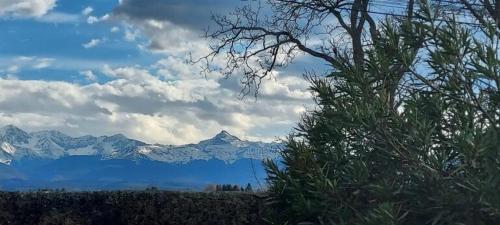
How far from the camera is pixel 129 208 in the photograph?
11.7 meters

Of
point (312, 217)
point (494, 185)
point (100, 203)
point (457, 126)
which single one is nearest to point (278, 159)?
point (312, 217)

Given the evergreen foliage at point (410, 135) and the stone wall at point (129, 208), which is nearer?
the evergreen foliage at point (410, 135)

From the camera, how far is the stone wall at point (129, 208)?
11328 millimetres

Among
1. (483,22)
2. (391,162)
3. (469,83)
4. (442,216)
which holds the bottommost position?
(442,216)

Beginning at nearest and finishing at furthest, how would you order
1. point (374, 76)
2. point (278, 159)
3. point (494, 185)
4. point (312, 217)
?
point (494, 185) < point (374, 76) < point (312, 217) < point (278, 159)

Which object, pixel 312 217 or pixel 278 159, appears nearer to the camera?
pixel 312 217

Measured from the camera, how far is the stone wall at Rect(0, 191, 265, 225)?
11328 mm

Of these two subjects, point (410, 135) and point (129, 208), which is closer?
point (410, 135)

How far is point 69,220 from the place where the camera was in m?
11.4

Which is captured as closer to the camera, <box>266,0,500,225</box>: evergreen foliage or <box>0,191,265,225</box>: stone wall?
<box>266,0,500,225</box>: evergreen foliage

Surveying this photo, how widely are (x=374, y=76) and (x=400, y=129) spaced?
50 cm

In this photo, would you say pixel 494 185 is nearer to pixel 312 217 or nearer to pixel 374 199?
pixel 374 199

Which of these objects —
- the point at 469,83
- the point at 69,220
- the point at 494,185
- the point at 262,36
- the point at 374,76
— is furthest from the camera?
the point at 262,36

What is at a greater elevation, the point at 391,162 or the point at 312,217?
the point at 391,162
